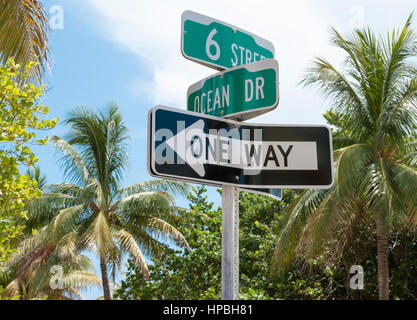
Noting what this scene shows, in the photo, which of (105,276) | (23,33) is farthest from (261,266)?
(23,33)

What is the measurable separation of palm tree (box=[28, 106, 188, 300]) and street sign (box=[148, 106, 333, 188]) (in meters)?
12.6

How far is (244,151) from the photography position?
2.26m

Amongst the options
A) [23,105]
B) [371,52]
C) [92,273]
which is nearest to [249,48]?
[23,105]

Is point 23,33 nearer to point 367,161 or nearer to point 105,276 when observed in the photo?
point 367,161

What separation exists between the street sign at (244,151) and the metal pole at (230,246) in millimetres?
80

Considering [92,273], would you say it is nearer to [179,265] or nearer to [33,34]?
[179,265]

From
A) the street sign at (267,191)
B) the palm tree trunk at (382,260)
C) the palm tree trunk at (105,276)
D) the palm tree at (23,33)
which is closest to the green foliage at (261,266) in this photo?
the palm tree trunk at (105,276)

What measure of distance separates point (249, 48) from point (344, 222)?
897 centimetres

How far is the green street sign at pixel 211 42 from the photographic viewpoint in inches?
101

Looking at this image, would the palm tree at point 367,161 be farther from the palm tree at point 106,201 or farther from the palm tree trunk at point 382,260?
the palm tree at point 106,201

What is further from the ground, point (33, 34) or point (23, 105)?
point (33, 34)

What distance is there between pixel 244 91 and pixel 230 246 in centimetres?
68
